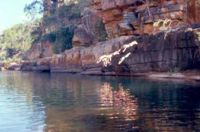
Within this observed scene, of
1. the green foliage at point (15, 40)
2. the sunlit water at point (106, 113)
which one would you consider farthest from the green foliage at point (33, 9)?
the sunlit water at point (106, 113)

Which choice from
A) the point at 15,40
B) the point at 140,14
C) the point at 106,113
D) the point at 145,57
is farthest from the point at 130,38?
the point at 15,40

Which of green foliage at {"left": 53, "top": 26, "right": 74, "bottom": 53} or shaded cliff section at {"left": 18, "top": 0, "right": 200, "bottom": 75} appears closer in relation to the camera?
shaded cliff section at {"left": 18, "top": 0, "right": 200, "bottom": 75}

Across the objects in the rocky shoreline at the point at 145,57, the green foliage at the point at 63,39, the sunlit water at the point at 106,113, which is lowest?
the sunlit water at the point at 106,113

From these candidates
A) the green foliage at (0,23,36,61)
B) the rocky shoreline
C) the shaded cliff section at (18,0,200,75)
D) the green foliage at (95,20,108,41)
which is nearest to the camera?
the rocky shoreline

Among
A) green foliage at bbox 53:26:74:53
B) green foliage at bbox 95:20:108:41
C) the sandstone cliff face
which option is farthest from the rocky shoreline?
green foliage at bbox 53:26:74:53

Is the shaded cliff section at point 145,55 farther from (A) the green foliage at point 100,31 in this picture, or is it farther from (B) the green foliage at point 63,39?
(B) the green foliage at point 63,39

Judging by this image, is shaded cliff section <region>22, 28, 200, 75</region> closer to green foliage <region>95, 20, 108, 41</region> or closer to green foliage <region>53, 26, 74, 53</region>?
green foliage <region>95, 20, 108, 41</region>

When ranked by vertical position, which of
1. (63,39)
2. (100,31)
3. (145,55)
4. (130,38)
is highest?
(100,31)

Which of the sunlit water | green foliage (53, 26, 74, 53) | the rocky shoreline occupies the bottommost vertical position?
the sunlit water

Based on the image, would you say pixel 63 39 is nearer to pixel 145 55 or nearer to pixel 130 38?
pixel 130 38

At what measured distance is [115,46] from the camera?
73562 mm

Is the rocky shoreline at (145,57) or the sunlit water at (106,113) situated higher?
the rocky shoreline at (145,57)

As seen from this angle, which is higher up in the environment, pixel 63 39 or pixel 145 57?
pixel 63 39

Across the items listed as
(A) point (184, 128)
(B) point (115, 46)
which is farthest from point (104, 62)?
(A) point (184, 128)
